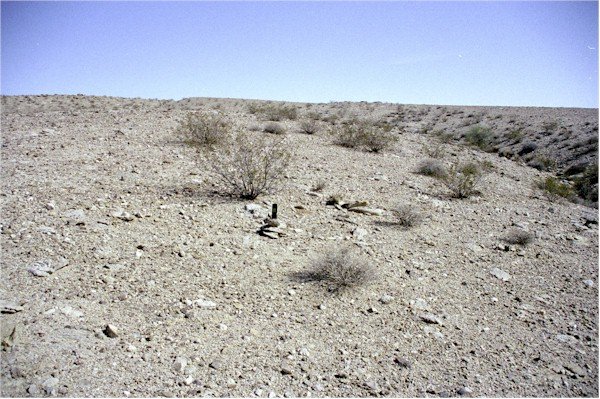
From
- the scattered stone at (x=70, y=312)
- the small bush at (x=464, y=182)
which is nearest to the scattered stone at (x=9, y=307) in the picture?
the scattered stone at (x=70, y=312)

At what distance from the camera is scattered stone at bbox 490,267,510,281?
4.81 m

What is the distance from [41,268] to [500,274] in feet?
18.0

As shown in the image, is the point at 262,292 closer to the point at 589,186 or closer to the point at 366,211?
the point at 366,211

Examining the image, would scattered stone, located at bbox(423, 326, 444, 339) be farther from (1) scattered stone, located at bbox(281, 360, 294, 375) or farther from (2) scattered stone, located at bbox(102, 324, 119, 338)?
(2) scattered stone, located at bbox(102, 324, 119, 338)

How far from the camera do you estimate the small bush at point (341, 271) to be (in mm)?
4164

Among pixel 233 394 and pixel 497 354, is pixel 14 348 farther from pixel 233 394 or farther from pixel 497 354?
pixel 497 354

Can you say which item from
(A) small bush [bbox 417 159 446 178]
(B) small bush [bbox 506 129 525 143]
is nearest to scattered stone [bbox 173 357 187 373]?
(A) small bush [bbox 417 159 446 178]

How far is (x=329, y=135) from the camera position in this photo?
12.6 m

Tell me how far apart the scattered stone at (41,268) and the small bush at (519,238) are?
6.41 meters

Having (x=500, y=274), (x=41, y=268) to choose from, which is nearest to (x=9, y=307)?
(x=41, y=268)

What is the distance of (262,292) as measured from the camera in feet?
12.9

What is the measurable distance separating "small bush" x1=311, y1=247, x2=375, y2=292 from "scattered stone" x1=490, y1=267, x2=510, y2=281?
5.99ft

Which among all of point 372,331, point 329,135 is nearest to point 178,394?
point 372,331

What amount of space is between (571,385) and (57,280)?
4.81 metres
